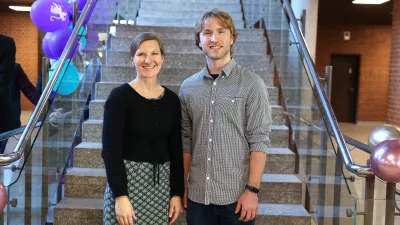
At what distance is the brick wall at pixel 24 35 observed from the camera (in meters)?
14.7

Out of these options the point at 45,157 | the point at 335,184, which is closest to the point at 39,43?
the point at 45,157

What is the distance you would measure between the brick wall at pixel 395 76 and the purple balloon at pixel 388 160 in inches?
294

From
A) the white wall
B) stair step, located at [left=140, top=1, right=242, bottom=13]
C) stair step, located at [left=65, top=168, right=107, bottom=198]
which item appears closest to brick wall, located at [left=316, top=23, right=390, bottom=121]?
the white wall

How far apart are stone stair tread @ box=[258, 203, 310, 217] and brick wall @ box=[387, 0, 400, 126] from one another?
6383mm

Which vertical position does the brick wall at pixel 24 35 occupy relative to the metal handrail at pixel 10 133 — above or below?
above

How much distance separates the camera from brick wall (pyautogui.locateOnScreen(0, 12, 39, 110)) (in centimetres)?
1470

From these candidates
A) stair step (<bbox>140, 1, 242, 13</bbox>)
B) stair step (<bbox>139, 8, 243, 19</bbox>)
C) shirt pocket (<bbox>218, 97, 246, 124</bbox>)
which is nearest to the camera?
shirt pocket (<bbox>218, 97, 246, 124</bbox>)

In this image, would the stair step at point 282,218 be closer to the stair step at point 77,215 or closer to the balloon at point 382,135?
the balloon at point 382,135

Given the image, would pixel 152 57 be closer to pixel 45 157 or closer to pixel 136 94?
pixel 136 94

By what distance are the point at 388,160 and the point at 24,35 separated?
1479cm

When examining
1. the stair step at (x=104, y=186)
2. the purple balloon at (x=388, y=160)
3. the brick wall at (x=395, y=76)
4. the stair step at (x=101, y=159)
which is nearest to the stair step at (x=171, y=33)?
the stair step at (x=101, y=159)

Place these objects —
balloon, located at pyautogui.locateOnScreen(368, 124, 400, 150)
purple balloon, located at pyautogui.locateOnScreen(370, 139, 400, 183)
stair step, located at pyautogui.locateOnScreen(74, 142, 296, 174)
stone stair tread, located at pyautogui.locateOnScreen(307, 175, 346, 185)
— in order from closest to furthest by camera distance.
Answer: purple balloon, located at pyautogui.locateOnScreen(370, 139, 400, 183) → balloon, located at pyautogui.locateOnScreen(368, 124, 400, 150) → stone stair tread, located at pyautogui.locateOnScreen(307, 175, 346, 185) → stair step, located at pyautogui.locateOnScreen(74, 142, 296, 174)

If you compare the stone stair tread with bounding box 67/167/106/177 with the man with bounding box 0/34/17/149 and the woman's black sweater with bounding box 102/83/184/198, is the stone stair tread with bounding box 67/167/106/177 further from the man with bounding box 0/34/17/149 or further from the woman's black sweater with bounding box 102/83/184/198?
the woman's black sweater with bounding box 102/83/184/198

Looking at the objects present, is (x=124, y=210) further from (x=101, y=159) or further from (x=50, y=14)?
(x=50, y=14)
